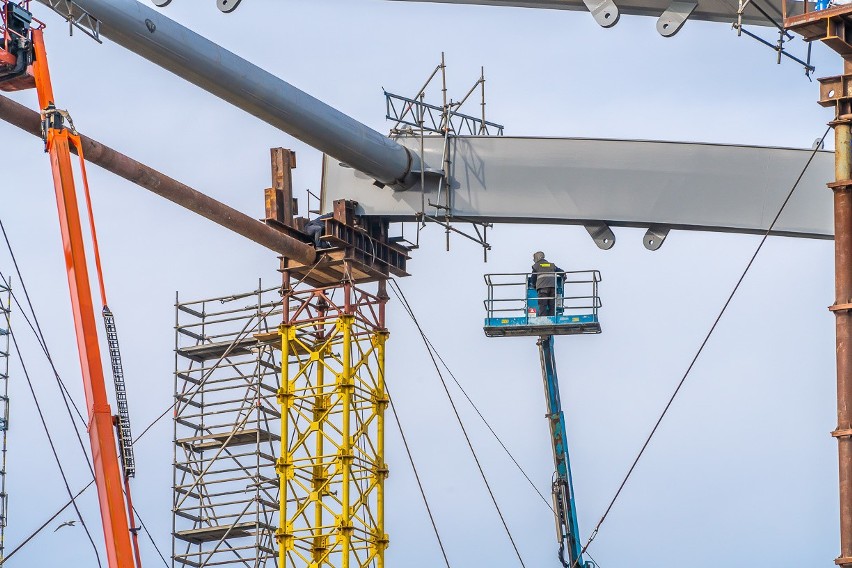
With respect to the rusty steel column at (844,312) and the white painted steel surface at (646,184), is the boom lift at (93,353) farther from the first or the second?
the white painted steel surface at (646,184)

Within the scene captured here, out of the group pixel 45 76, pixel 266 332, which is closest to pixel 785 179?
pixel 266 332

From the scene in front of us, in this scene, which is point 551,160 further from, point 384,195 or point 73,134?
point 73,134

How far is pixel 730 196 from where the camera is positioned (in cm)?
4025

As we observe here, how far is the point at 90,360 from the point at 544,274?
16.9m

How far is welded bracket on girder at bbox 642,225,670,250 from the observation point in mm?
40438

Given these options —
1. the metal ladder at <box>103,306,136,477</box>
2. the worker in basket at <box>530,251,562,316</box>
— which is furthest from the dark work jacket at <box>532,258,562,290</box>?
the metal ladder at <box>103,306,136,477</box>

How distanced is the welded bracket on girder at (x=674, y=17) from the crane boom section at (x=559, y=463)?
9.99 m

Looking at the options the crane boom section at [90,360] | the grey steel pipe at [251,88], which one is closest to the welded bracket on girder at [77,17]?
the grey steel pipe at [251,88]

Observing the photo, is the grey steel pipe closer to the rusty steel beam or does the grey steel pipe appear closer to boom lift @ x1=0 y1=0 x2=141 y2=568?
the rusty steel beam

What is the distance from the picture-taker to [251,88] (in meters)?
35.8

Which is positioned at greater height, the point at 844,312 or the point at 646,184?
the point at 646,184

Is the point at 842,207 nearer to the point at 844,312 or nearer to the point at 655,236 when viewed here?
the point at 844,312

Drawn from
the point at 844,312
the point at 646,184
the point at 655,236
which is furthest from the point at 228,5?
the point at 655,236

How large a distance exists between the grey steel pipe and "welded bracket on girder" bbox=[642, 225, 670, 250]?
4581 millimetres
